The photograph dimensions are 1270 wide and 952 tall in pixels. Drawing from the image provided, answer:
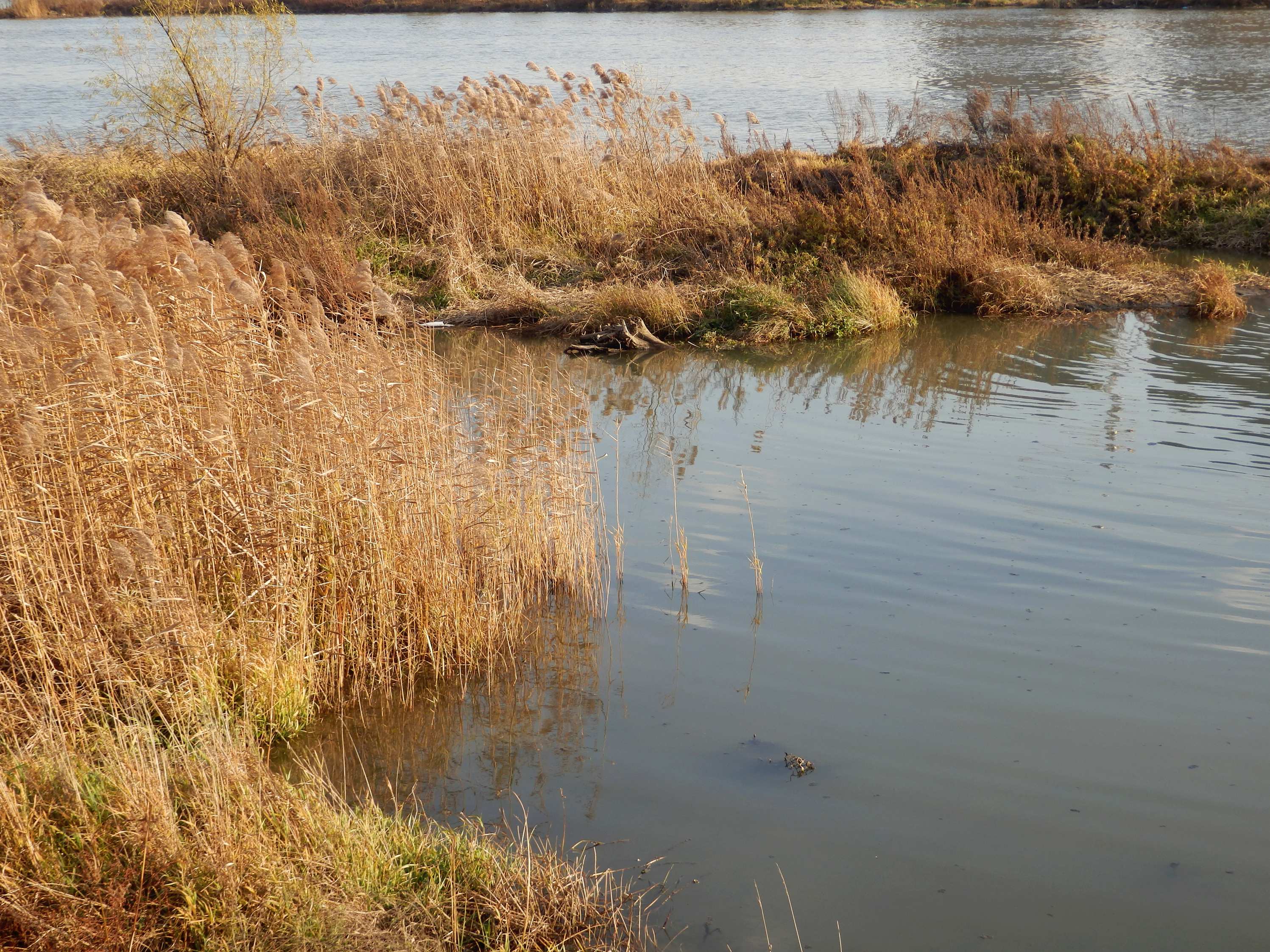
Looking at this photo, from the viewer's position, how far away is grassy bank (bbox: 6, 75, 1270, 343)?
12.9m

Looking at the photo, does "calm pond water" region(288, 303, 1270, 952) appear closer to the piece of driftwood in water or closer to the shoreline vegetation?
the piece of driftwood in water

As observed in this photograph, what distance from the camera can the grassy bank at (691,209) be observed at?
12.9 meters

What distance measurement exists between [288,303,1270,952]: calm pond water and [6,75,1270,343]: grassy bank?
14.8 feet

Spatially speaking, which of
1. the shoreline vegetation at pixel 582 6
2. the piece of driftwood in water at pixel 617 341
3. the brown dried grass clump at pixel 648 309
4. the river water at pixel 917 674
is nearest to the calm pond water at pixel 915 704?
Result: the river water at pixel 917 674

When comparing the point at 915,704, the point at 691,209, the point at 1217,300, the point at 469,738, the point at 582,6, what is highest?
the point at 582,6

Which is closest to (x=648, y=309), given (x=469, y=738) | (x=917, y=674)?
(x=917, y=674)

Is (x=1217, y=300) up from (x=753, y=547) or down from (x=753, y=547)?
up

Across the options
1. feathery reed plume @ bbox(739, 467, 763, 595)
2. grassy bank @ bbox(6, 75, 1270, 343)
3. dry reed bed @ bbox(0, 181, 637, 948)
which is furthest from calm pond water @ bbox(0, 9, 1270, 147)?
dry reed bed @ bbox(0, 181, 637, 948)

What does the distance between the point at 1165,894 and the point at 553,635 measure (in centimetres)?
301

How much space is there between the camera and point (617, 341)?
481 inches

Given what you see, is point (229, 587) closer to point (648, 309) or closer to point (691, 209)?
point (648, 309)

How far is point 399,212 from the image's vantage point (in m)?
14.8

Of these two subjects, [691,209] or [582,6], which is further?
[582,6]

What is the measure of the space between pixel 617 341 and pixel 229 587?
781 cm
